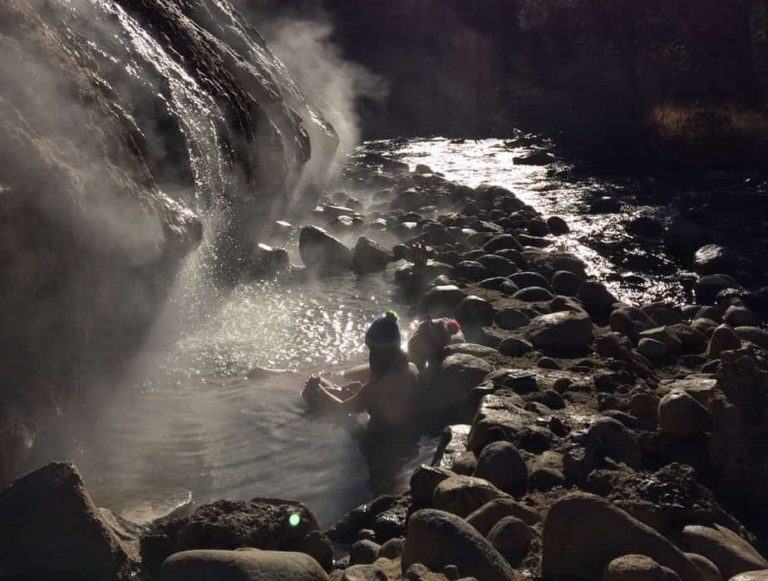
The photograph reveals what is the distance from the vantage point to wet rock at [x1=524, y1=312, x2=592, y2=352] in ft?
23.7

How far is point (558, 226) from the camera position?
12336mm

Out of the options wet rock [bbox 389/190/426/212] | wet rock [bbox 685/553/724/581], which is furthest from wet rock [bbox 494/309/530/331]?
wet rock [bbox 389/190/426/212]

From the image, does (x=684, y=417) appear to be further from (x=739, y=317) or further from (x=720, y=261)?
(x=720, y=261)

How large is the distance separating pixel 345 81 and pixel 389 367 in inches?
A: 961

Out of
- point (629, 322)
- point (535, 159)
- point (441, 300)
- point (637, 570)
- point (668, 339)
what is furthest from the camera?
point (535, 159)

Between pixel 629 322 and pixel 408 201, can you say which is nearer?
pixel 629 322

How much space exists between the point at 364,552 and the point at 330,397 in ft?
7.19

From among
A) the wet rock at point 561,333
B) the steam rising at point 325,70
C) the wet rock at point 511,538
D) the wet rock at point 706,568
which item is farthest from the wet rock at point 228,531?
the steam rising at point 325,70

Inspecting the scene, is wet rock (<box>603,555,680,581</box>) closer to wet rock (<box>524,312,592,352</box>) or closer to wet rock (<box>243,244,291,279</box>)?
wet rock (<box>524,312,592,352</box>)

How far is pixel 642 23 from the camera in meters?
21.4

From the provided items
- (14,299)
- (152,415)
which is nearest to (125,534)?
(14,299)

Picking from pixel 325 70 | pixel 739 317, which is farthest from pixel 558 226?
pixel 325 70

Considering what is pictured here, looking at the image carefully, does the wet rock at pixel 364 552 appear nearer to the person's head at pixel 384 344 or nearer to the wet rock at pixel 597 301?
the person's head at pixel 384 344

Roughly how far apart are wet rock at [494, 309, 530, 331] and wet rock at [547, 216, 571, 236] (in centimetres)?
465
